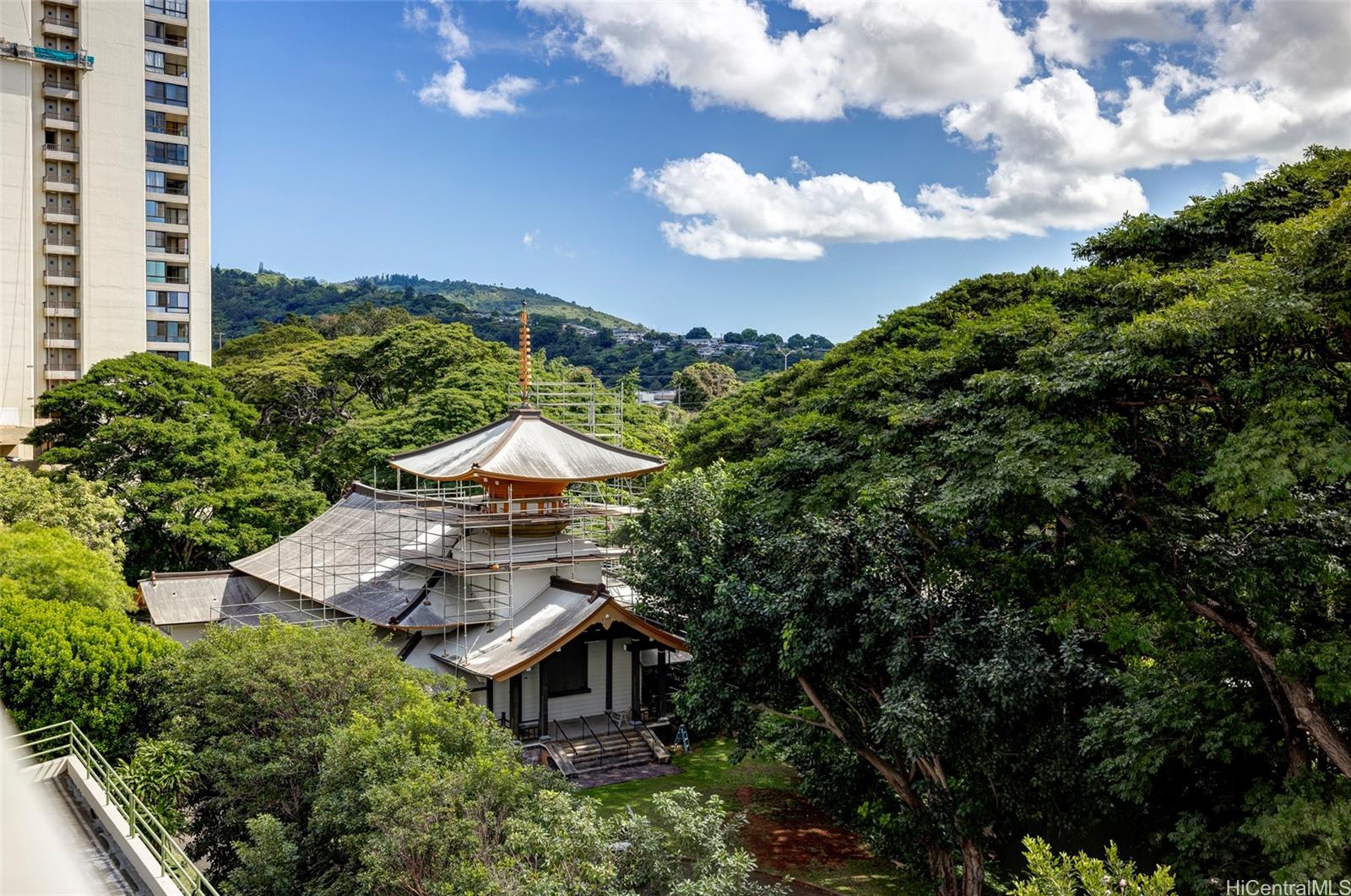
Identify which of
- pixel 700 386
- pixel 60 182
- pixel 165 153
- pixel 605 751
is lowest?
pixel 605 751

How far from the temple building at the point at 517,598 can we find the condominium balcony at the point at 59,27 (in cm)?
2667

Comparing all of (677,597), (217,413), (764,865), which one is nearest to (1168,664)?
(764,865)

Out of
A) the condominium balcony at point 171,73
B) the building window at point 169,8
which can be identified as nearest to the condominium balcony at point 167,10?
the building window at point 169,8

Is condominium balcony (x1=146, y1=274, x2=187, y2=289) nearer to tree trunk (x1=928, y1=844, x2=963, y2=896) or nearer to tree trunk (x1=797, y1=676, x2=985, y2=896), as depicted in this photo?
tree trunk (x1=797, y1=676, x2=985, y2=896)

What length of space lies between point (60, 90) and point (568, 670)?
3552 cm

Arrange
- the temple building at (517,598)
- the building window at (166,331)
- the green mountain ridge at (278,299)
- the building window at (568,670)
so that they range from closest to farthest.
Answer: the temple building at (517,598) → the building window at (568,670) → the building window at (166,331) → the green mountain ridge at (278,299)

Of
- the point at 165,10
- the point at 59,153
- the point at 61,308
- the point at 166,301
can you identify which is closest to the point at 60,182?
the point at 59,153

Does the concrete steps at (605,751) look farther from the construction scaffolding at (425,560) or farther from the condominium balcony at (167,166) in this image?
the condominium balcony at (167,166)

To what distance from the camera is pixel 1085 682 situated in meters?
11.9

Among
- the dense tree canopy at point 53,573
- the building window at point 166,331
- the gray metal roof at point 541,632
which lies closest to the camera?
the dense tree canopy at point 53,573

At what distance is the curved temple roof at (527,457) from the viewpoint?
2261cm

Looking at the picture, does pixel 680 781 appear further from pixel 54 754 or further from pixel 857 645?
pixel 54 754

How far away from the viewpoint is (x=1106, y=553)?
10.9 meters

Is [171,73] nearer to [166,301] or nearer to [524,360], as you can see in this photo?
[166,301]
